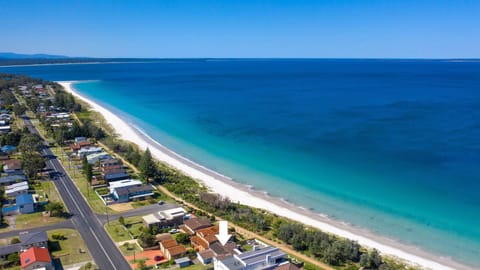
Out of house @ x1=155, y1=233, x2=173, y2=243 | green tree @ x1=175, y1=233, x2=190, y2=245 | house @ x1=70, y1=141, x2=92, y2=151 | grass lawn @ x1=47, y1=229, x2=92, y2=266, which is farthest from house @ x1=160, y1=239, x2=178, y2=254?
house @ x1=70, y1=141, x2=92, y2=151

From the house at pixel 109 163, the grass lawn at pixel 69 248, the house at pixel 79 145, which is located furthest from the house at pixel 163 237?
the house at pixel 79 145

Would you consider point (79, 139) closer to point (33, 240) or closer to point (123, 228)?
point (123, 228)

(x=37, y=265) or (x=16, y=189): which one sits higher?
(x=16, y=189)

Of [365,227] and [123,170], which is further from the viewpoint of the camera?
[123,170]

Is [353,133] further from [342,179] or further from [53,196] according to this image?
[53,196]

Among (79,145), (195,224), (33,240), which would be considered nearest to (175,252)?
(195,224)

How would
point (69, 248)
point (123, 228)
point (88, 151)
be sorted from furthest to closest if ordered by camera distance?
point (88, 151) < point (123, 228) < point (69, 248)

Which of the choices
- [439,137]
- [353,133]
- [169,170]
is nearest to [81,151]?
[169,170]
